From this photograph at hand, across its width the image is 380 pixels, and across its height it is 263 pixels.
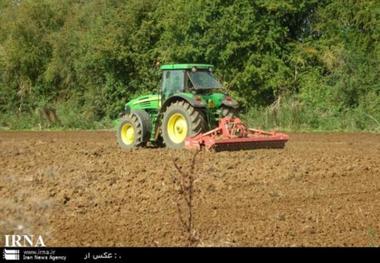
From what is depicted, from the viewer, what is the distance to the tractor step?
12.9m

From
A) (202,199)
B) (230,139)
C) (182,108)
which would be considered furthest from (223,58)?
(202,199)

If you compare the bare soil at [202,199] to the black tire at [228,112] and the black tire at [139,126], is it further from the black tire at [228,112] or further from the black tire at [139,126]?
the black tire at [139,126]

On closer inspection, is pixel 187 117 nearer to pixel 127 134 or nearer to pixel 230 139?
pixel 230 139

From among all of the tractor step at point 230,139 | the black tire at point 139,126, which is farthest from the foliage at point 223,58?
the tractor step at point 230,139

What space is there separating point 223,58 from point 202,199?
17257 millimetres

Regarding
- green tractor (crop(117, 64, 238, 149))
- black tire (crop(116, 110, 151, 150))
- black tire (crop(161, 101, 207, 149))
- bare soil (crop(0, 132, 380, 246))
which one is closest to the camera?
bare soil (crop(0, 132, 380, 246))

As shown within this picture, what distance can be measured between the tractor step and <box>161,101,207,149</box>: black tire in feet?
0.59

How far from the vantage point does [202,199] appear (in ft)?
25.9

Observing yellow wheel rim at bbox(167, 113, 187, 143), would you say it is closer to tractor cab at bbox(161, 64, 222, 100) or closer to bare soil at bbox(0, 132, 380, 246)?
tractor cab at bbox(161, 64, 222, 100)

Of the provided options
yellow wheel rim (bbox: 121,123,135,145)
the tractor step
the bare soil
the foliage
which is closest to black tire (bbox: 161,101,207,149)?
the tractor step
